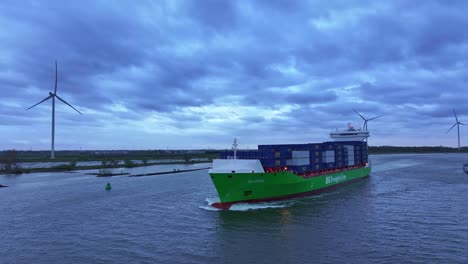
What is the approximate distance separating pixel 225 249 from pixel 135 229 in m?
10.1

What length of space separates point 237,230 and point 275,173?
42.0 feet

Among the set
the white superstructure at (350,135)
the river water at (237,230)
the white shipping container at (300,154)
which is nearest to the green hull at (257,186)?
the river water at (237,230)

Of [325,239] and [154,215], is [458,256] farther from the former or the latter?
[154,215]

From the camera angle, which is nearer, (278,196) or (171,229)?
(171,229)

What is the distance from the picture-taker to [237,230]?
30.7 meters

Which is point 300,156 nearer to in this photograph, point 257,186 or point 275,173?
point 275,173

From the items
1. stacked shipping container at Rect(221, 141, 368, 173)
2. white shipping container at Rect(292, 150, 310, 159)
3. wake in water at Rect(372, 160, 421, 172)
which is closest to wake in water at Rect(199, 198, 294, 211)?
stacked shipping container at Rect(221, 141, 368, 173)

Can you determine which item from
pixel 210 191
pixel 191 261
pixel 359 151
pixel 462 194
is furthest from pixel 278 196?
pixel 359 151

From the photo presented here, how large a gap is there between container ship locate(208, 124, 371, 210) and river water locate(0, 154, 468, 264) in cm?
169

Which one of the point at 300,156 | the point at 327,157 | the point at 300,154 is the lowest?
the point at 327,157

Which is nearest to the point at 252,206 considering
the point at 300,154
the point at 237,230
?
the point at 237,230

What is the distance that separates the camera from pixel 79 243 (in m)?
26.6

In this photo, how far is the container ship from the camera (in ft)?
132

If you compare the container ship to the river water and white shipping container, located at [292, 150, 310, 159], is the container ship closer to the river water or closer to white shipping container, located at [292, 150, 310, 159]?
white shipping container, located at [292, 150, 310, 159]
